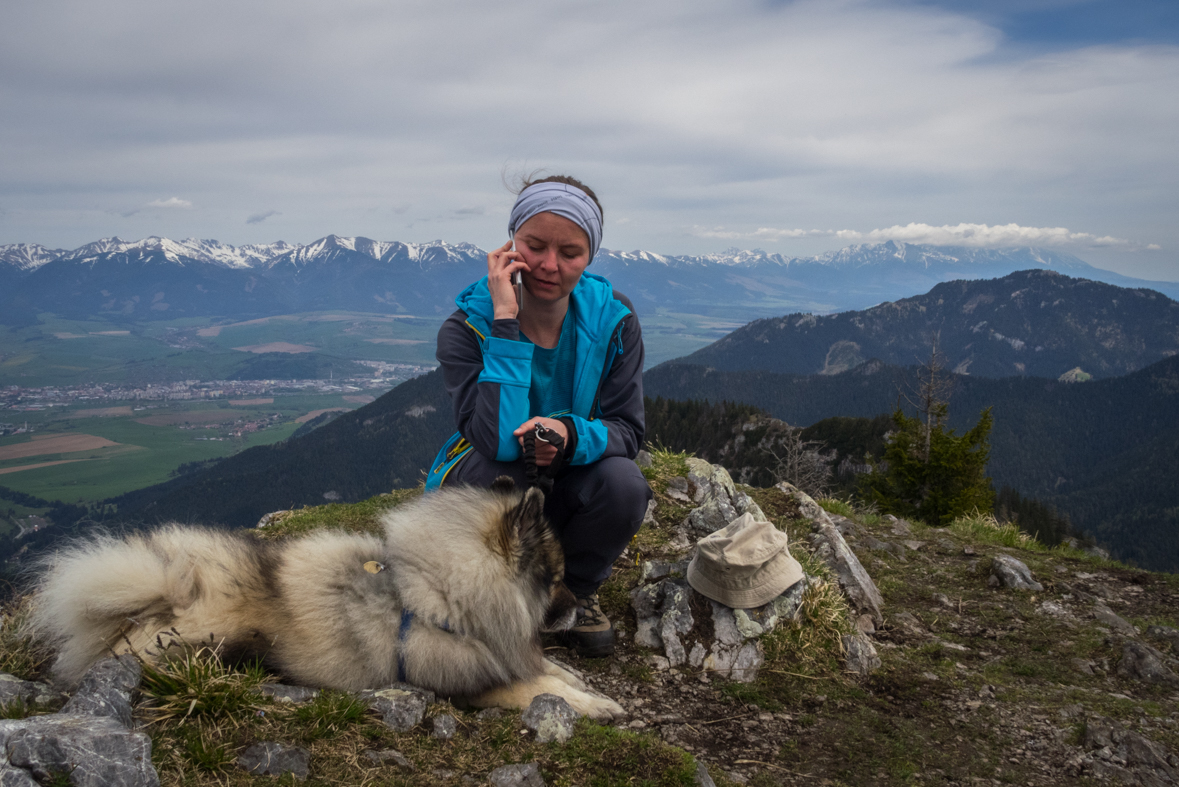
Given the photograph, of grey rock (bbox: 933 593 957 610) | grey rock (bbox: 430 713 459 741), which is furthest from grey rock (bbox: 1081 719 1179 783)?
grey rock (bbox: 430 713 459 741)

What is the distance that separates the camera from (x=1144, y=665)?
4.58 meters

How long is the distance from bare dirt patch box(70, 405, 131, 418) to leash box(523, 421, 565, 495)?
596ft

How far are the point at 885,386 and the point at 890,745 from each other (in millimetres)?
165040

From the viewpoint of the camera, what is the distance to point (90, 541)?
3.31 metres

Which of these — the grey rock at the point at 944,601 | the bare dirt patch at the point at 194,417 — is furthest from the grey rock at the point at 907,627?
the bare dirt patch at the point at 194,417

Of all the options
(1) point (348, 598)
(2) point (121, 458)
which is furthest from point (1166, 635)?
(2) point (121, 458)

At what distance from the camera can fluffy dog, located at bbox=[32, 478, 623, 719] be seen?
302cm

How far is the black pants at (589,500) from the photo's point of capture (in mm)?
3805

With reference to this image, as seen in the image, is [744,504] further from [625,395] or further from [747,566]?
[625,395]

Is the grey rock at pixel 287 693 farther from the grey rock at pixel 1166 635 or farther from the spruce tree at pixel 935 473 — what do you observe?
the spruce tree at pixel 935 473

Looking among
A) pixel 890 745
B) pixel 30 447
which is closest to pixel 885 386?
pixel 890 745

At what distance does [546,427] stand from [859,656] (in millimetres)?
2946

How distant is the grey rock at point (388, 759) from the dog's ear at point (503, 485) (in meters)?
1.24

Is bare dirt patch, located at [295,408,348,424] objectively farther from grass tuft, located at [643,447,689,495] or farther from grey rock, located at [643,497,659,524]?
grey rock, located at [643,497,659,524]
